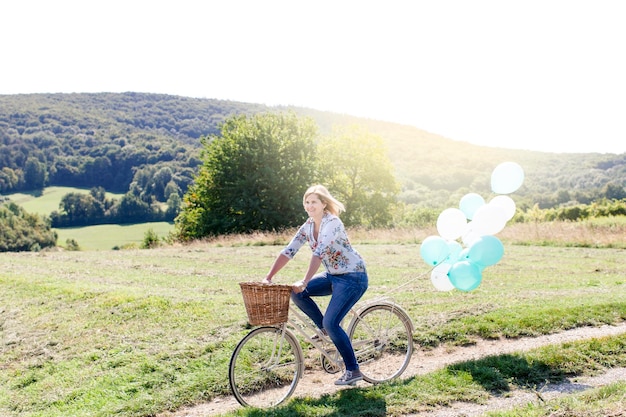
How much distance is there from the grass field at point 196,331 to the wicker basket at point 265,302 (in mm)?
1011

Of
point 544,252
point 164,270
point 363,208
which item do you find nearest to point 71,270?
point 164,270

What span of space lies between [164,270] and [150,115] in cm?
15087

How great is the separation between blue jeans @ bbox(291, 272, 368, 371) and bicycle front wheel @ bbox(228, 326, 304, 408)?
39 cm

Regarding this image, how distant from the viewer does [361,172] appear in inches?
1949

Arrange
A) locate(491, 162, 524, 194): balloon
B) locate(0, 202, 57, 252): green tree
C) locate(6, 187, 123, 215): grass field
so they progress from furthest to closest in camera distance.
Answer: locate(6, 187, 123, 215): grass field < locate(0, 202, 57, 252): green tree < locate(491, 162, 524, 194): balloon

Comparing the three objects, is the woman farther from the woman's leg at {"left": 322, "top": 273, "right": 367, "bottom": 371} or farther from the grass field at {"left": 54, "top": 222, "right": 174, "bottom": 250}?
the grass field at {"left": 54, "top": 222, "right": 174, "bottom": 250}

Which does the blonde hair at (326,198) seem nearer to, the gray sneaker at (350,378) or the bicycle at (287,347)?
the bicycle at (287,347)

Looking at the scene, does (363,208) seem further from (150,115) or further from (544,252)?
(150,115)

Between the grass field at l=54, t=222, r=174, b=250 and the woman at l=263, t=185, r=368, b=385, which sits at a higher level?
the woman at l=263, t=185, r=368, b=385

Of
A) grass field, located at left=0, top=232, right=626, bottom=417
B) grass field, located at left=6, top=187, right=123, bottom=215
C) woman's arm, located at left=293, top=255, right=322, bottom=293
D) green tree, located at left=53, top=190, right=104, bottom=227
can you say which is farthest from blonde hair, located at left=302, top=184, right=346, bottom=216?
grass field, located at left=6, top=187, right=123, bottom=215

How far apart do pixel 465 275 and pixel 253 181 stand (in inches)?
1239

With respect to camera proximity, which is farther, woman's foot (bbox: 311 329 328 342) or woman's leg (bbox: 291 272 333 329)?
woman's foot (bbox: 311 329 328 342)

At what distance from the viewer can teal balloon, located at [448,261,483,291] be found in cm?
731

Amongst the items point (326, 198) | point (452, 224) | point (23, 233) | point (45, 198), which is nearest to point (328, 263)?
point (326, 198)
